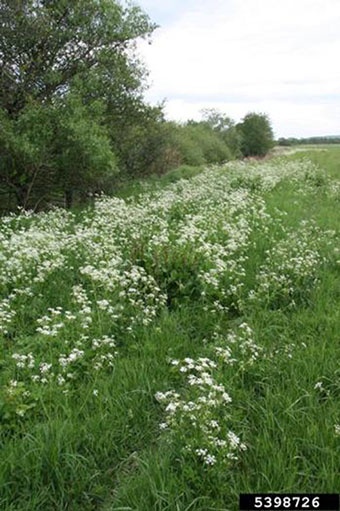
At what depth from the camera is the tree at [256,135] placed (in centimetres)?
5459

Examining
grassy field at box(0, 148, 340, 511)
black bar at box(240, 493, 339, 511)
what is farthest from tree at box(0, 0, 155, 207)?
black bar at box(240, 493, 339, 511)

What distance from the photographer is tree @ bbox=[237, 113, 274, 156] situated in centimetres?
5459

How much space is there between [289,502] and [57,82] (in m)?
10.3

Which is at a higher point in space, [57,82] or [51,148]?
[57,82]

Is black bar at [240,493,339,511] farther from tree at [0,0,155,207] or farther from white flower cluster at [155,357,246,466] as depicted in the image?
tree at [0,0,155,207]

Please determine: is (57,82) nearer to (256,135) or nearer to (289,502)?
(289,502)

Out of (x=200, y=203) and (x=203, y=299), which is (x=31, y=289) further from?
(x=200, y=203)

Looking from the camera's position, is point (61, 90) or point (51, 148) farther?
point (61, 90)

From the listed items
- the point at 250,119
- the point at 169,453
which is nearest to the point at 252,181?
the point at 169,453

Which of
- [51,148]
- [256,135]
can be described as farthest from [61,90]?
[256,135]

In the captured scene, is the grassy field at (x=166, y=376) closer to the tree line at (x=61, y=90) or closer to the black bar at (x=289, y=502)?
the black bar at (x=289, y=502)

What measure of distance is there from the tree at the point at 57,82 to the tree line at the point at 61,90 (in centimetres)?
2

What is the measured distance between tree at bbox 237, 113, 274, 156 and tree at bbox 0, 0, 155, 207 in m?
45.5

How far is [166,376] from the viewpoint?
11.1 feet
